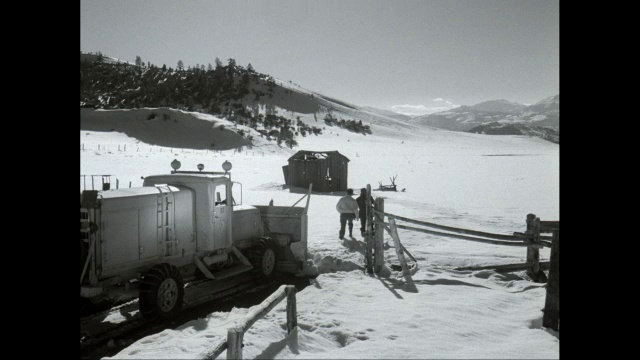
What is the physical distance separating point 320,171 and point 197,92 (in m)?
76.8

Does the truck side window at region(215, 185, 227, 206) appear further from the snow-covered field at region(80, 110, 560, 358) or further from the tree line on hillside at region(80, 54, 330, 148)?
the tree line on hillside at region(80, 54, 330, 148)

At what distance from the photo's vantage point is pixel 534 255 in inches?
391

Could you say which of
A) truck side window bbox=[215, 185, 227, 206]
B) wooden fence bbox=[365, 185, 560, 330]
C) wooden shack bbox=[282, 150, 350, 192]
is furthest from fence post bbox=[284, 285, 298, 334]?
wooden shack bbox=[282, 150, 350, 192]

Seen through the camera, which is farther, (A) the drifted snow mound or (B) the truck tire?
(A) the drifted snow mound

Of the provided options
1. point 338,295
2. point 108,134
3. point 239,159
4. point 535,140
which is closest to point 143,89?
point 108,134

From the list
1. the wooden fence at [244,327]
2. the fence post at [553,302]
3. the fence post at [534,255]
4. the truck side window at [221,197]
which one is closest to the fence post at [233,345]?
the wooden fence at [244,327]

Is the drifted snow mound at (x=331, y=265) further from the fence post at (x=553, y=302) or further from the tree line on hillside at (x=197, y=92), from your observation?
the tree line on hillside at (x=197, y=92)

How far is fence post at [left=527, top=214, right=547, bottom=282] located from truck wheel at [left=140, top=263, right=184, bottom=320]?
6.84 metres

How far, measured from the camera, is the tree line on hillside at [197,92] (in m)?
83.7

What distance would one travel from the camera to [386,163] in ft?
171

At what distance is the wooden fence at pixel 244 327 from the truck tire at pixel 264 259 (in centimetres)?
498

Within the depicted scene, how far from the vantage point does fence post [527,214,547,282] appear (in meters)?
9.70
